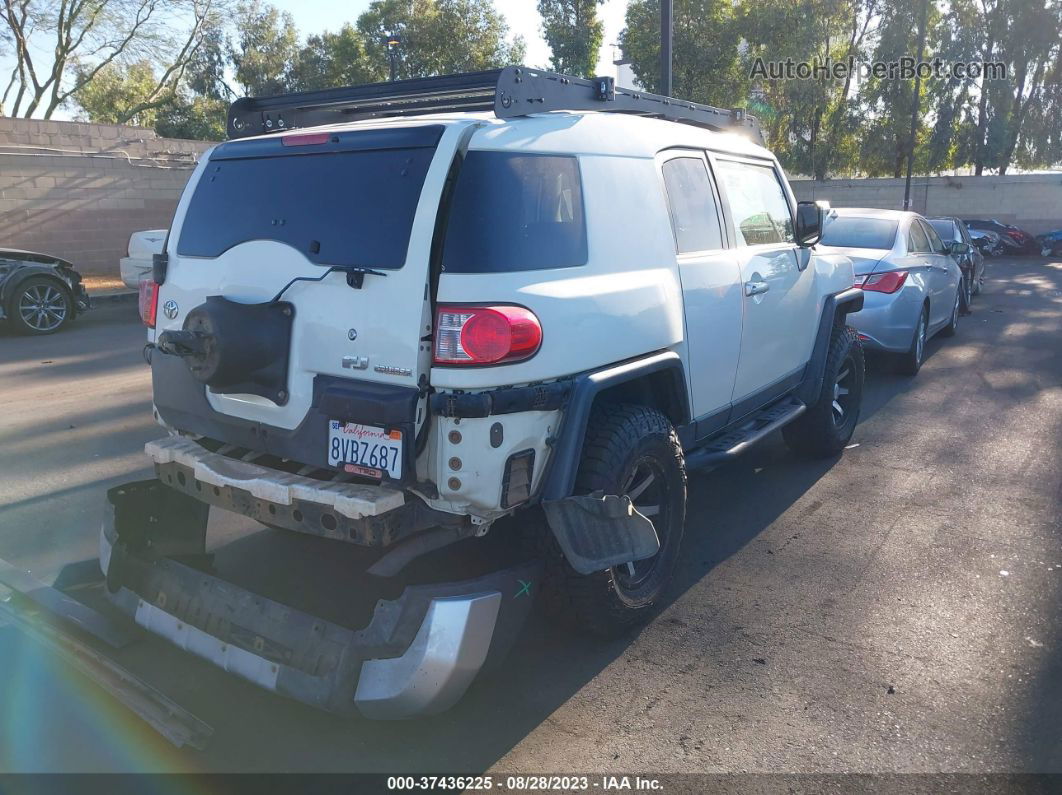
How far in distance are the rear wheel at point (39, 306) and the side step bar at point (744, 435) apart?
34.9 feet

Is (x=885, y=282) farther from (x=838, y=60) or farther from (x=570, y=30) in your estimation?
(x=838, y=60)

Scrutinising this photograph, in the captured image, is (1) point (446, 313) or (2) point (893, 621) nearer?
(1) point (446, 313)

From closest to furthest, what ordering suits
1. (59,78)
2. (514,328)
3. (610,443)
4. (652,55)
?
(514,328) < (610,443) < (652,55) < (59,78)

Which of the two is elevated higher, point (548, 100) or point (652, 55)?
point (652, 55)

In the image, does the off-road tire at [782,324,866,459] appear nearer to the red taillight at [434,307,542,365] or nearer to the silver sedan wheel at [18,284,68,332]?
the red taillight at [434,307,542,365]

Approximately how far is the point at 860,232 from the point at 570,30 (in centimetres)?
2534

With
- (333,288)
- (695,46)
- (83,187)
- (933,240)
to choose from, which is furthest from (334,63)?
(333,288)

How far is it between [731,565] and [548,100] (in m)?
2.50

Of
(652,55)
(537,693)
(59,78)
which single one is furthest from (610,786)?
(59,78)

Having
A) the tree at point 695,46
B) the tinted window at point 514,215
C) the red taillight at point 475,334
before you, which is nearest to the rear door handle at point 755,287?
the tinted window at point 514,215

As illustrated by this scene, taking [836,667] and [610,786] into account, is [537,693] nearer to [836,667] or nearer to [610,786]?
[610,786]

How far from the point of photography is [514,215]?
328cm

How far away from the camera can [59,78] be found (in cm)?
3086

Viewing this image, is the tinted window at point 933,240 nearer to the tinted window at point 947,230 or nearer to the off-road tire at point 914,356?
the off-road tire at point 914,356
